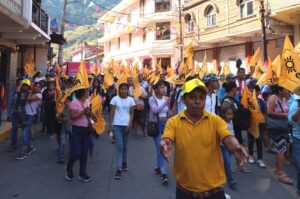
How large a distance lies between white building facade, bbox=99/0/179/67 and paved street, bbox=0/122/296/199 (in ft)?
74.5

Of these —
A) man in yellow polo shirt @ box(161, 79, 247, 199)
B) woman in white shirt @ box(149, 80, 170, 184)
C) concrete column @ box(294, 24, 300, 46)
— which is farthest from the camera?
concrete column @ box(294, 24, 300, 46)

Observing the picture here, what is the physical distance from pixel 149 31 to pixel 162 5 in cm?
275

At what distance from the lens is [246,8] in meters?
19.8

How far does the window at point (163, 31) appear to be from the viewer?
30.6 metres

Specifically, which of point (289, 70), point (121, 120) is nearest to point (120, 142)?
point (121, 120)

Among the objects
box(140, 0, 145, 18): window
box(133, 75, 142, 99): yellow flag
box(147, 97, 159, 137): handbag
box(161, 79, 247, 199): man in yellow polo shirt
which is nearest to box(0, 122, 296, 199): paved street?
box(147, 97, 159, 137): handbag

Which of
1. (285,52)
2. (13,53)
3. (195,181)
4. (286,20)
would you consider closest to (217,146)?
(195,181)

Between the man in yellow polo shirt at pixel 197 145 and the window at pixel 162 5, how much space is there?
96.8 feet

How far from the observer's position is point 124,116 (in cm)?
546

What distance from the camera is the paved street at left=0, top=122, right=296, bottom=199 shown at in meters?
4.60

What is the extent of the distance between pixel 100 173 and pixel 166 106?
1.64m

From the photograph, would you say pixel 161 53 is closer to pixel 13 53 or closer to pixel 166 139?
pixel 13 53

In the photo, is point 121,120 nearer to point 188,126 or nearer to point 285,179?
point 285,179

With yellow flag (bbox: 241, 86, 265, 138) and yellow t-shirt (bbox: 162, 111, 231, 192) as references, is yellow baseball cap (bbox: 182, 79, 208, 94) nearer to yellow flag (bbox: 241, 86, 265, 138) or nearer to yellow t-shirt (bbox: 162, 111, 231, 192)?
yellow t-shirt (bbox: 162, 111, 231, 192)
